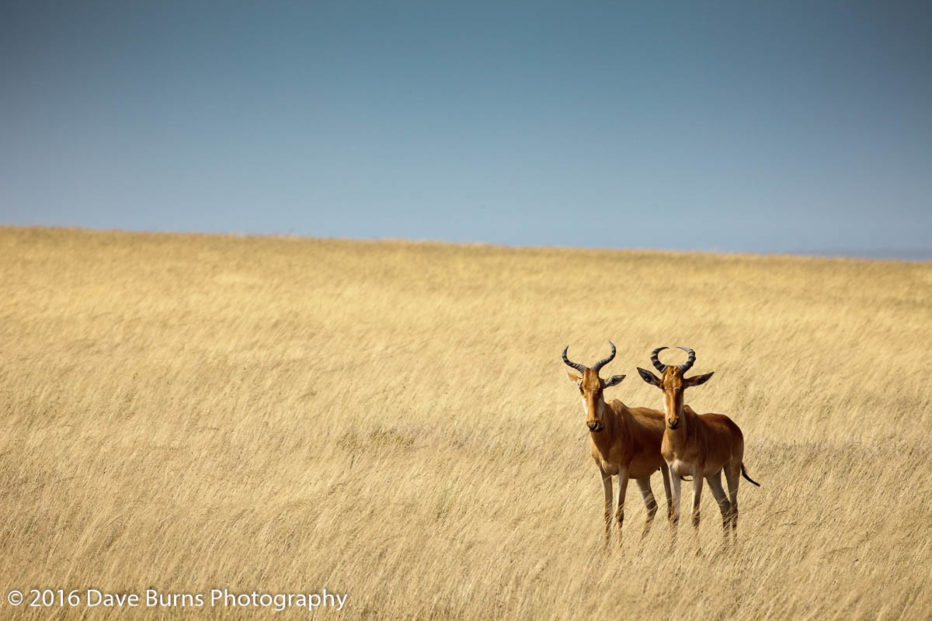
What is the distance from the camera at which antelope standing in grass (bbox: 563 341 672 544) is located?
237 inches

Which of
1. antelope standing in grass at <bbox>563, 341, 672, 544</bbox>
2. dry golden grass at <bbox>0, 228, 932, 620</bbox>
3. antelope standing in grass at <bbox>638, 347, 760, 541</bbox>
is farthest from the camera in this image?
antelope standing in grass at <bbox>563, 341, 672, 544</bbox>

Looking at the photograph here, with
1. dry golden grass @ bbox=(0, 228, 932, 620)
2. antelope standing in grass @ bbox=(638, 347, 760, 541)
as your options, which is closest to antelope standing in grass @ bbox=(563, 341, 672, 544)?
antelope standing in grass @ bbox=(638, 347, 760, 541)

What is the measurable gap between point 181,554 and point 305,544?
96 centimetres

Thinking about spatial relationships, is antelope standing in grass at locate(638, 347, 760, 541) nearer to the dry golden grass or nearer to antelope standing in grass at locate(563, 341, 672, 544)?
antelope standing in grass at locate(563, 341, 672, 544)

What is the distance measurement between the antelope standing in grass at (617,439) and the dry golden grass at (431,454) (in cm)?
46

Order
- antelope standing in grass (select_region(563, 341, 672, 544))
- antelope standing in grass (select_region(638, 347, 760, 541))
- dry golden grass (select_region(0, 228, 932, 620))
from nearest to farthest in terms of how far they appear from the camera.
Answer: dry golden grass (select_region(0, 228, 932, 620)) → antelope standing in grass (select_region(638, 347, 760, 541)) → antelope standing in grass (select_region(563, 341, 672, 544))

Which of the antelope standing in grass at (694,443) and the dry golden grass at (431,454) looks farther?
the antelope standing in grass at (694,443)

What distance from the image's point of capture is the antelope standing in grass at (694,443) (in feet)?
19.4

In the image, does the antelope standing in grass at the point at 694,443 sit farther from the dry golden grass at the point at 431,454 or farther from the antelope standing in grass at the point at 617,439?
the dry golden grass at the point at 431,454

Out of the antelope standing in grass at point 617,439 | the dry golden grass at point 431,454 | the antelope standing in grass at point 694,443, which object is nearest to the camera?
the dry golden grass at point 431,454

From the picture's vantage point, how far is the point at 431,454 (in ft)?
30.4

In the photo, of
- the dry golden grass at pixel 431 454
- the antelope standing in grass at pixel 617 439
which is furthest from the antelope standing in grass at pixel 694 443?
the dry golden grass at pixel 431 454

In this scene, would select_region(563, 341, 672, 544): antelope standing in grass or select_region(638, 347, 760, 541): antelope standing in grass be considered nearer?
select_region(638, 347, 760, 541): antelope standing in grass

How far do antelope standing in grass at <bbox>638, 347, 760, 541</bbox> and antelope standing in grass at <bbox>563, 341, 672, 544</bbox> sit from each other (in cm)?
25
